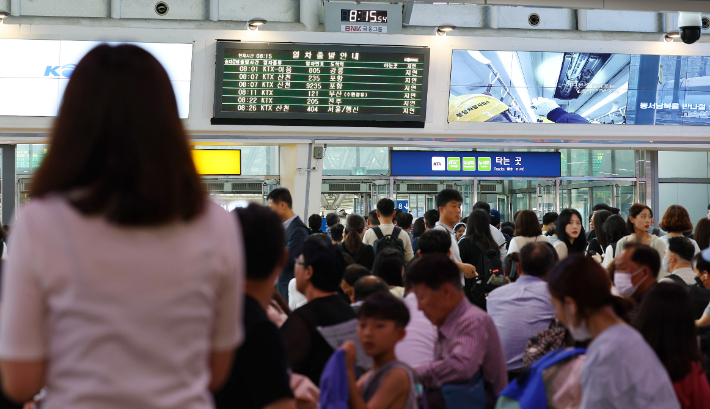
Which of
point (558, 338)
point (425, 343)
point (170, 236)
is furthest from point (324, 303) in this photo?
point (170, 236)

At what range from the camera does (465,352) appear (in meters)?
2.48

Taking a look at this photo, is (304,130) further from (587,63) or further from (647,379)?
(647,379)

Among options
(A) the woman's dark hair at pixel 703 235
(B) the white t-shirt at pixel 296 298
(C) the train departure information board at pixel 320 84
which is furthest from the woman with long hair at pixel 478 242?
(C) the train departure information board at pixel 320 84

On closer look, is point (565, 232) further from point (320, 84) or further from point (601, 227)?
point (320, 84)

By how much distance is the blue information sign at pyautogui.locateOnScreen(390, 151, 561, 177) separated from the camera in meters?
10.7

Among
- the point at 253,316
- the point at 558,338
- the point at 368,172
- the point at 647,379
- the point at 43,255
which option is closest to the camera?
the point at 43,255

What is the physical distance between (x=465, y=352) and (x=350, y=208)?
9.38 metres

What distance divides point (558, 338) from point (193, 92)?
7.08 meters

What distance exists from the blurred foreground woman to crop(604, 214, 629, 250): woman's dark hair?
17.8ft

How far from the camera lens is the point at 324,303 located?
2541mm

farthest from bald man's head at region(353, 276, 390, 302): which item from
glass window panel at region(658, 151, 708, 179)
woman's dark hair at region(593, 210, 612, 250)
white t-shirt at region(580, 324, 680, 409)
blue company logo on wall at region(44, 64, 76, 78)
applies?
glass window panel at region(658, 151, 708, 179)

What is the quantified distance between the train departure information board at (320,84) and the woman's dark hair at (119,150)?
25.8ft

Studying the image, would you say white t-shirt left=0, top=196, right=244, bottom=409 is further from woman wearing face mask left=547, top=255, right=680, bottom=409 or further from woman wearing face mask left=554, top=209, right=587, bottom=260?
woman wearing face mask left=554, top=209, right=587, bottom=260

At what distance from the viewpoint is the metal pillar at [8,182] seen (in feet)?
30.6
